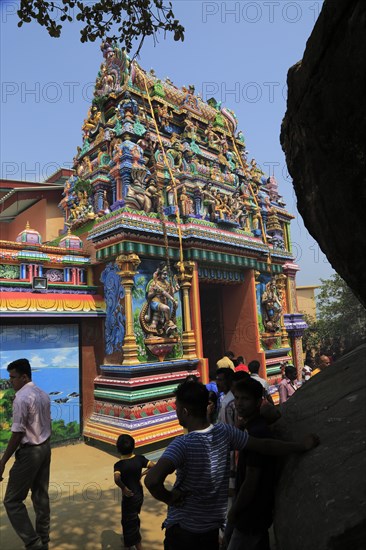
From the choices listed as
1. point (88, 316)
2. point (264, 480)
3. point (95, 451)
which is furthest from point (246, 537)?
point (88, 316)

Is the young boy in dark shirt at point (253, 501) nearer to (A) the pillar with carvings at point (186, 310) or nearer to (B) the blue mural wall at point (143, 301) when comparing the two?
(B) the blue mural wall at point (143, 301)

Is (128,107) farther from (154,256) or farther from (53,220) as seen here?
(53,220)

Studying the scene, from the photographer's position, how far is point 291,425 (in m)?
2.18

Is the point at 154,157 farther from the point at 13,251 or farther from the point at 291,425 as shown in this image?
the point at 291,425

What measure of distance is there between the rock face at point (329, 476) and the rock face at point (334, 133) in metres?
0.62

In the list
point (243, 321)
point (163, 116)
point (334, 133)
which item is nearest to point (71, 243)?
point (163, 116)

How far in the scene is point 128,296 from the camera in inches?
307

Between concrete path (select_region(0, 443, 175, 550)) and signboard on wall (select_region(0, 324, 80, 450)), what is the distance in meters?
0.96

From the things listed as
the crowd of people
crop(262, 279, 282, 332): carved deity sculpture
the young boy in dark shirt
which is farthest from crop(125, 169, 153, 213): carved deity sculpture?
the young boy in dark shirt

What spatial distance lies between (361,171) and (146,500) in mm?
4849

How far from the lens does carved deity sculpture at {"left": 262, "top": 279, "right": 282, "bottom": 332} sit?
11.1 metres

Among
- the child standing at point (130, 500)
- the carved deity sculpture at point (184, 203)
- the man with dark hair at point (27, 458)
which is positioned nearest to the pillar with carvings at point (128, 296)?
the carved deity sculpture at point (184, 203)

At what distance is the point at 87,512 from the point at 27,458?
1.65m

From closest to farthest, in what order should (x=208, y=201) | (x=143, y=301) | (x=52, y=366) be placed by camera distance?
A: 1. (x=52, y=366)
2. (x=143, y=301)
3. (x=208, y=201)
